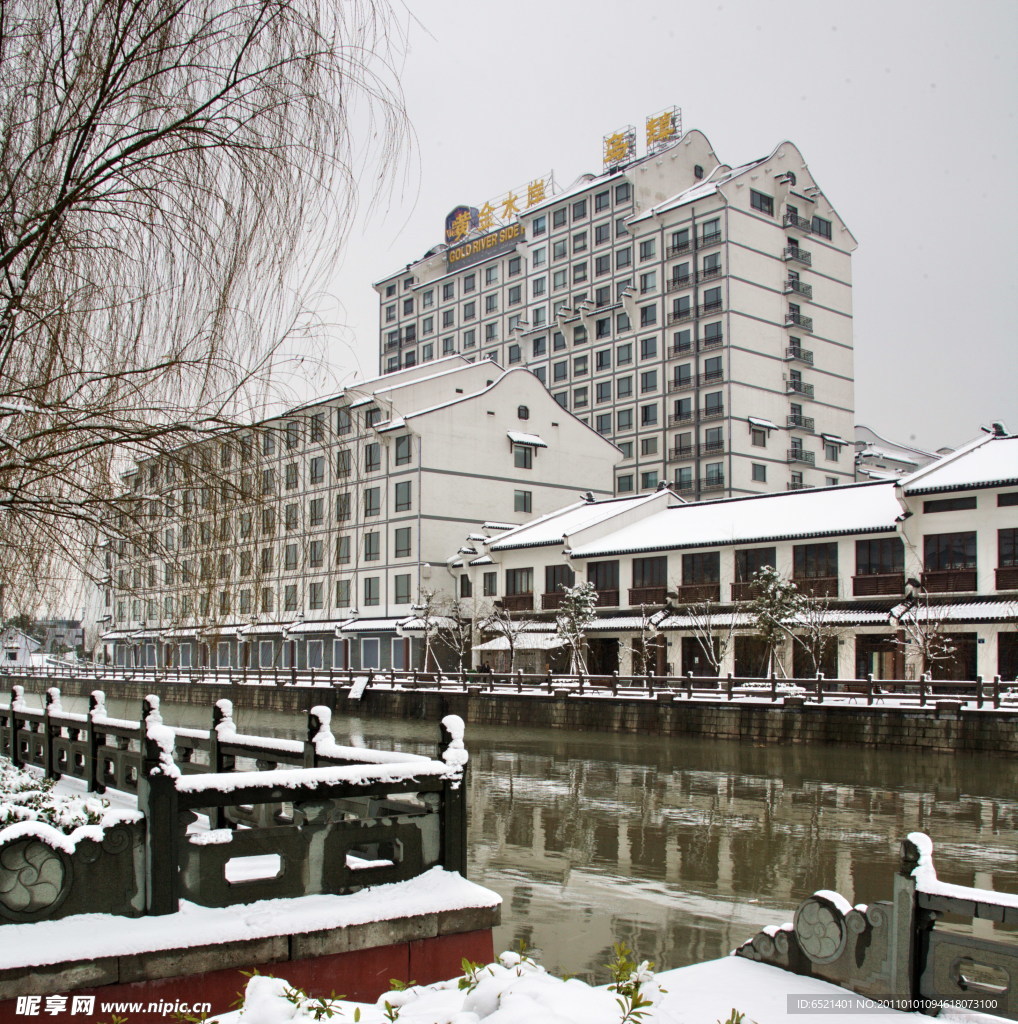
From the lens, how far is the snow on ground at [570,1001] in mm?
3475

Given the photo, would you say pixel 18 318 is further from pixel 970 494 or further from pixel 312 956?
pixel 970 494

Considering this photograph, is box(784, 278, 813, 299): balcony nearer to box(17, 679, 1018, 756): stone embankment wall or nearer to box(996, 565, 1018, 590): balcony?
box(996, 565, 1018, 590): balcony

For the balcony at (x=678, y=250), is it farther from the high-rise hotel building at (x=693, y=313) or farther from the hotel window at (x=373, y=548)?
the hotel window at (x=373, y=548)

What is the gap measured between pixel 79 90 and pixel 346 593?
48.9 meters

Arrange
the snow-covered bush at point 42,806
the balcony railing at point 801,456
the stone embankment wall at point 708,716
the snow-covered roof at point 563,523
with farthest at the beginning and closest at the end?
the balcony railing at point 801,456 < the snow-covered roof at point 563,523 < the stone embankment wall at point 708,716 < the snow-covered bush at point 42,806

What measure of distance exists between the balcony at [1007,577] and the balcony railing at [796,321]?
3125 cm

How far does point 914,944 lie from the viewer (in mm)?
4465

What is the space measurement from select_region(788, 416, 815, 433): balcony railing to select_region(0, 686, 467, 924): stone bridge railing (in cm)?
5704

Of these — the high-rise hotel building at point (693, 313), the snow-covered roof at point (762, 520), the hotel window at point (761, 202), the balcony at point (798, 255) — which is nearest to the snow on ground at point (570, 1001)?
the snow-covered roof at point (762, 520)

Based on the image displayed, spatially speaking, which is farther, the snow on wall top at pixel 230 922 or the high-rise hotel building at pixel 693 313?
the high-rise hotel building at pixel 693 313

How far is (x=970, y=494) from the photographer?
1302 inches

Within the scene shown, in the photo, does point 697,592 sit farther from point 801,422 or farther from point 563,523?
point 801,422

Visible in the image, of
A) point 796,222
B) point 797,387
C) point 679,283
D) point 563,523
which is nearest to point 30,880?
point 563,523

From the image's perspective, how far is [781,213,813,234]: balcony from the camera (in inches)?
2427
